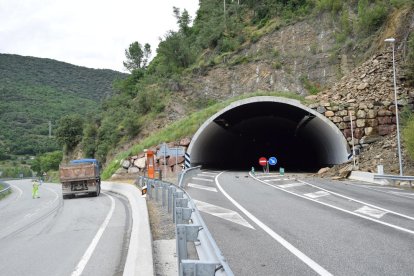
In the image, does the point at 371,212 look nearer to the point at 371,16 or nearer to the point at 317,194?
the point at 317,194

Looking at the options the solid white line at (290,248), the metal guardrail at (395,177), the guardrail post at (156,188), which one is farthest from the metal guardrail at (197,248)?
the metal guardrail at (395,177)

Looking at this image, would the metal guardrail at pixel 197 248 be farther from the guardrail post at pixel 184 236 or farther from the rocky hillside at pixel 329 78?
the rocky hillside at pixel 329 78

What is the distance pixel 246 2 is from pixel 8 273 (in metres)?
61.8

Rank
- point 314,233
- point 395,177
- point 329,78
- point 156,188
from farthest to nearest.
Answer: point 329,78 < point 395,177 < point 156,188 < point 314,233

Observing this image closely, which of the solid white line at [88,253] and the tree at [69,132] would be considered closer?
the solid white line at [88,253]

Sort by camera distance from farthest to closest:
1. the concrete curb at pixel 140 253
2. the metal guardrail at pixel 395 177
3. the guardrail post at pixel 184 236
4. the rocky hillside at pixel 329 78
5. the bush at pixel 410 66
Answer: the rocky hillside at pixel 329 78
the bush at pixel 410 66
the metal guardrail at pixel 395 177
the concrete curb at pixel 140 253
the guardrail post at pixel 184 236

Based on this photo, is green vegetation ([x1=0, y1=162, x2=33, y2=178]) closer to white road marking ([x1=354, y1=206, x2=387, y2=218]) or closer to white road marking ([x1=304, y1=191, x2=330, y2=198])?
white road marking ([x1=304, y1=191, x2=330, y2=198])

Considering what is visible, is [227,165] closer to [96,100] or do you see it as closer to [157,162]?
[157,162]

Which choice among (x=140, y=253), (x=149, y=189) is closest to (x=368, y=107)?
(x=149, y=189)

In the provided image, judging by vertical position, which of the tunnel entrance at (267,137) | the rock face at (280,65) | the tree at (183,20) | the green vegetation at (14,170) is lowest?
the green vegetation at (14,170)

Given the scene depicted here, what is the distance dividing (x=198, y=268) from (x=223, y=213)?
8.71 meters

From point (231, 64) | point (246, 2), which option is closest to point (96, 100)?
point (246, 2)

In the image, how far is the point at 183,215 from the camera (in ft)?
24.7

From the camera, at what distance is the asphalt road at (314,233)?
6.55 meters
